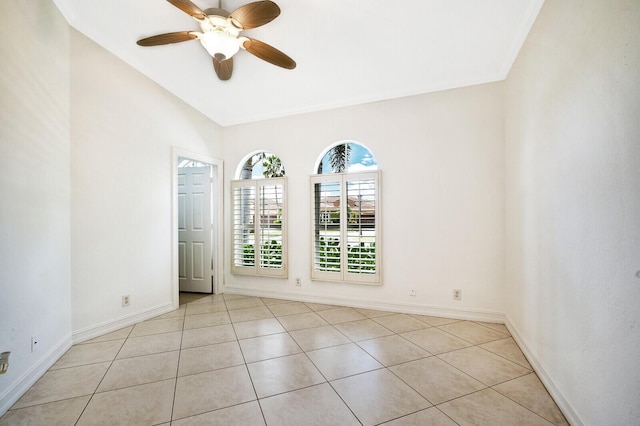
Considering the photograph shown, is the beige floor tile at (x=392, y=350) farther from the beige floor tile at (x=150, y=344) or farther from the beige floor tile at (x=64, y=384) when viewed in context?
the beige floor tile at (x=64, y=384)

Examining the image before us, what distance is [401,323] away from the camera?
2.99 metres

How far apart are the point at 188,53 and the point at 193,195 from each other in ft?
6.93

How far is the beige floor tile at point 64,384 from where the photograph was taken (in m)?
1.75

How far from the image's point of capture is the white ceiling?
84.0 inches

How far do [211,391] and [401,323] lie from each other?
6.48ft

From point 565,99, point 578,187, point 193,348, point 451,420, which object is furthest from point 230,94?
point 451,420

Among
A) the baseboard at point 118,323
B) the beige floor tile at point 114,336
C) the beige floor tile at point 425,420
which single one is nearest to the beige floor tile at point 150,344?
the beige floor tile at point 114,336

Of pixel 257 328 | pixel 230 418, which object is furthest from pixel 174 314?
pixel 230 418

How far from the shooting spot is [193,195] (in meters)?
4.26

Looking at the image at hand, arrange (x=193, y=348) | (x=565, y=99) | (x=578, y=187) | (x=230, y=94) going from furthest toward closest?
(x=230, y=94) → (x=193, y=348) → (x=565, y=99) → (x=578, y=187)

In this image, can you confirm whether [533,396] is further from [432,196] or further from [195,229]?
A: [195,229]

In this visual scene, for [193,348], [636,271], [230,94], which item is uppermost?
[230,94]

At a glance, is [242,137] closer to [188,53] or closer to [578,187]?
[188,53]

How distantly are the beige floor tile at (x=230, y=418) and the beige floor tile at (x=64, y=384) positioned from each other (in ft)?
2.69
